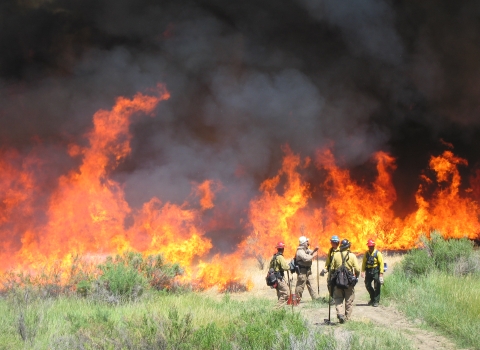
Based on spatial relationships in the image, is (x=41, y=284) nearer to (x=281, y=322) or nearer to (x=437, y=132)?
(x=281, y=322)

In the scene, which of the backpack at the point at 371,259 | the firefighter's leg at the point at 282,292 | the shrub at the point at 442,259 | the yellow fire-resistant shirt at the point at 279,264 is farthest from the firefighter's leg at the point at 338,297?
the shrub at the point at 442,259

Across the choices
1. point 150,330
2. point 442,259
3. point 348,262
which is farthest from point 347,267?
point 442,259

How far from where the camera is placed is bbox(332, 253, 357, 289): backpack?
8695 millimetres

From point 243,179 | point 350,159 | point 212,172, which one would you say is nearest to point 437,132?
point 350,159

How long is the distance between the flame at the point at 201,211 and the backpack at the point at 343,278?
692 centimetres

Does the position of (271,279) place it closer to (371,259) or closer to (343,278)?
(343,278)

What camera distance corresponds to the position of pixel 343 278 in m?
8.73

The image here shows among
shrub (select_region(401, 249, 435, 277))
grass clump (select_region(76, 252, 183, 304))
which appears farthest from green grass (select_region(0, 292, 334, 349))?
shrub (select_region(401, 249, 435, 277))

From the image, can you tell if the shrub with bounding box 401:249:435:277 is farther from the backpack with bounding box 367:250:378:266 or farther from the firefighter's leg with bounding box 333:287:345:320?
the firefighter's leg with bounding box 333:287:345:320

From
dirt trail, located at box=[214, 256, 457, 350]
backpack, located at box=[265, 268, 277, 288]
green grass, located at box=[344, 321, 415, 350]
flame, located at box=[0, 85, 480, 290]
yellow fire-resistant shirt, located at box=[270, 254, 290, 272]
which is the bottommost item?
dirt trail, located at box=[214, 256, 457, 350]

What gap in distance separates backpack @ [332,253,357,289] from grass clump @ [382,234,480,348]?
1.64 metres

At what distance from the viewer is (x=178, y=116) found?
2583 centimetres

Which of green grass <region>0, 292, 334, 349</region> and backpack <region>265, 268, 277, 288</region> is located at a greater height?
backpack <region>265, 268, 277, 288</region>

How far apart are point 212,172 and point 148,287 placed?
15.4m
